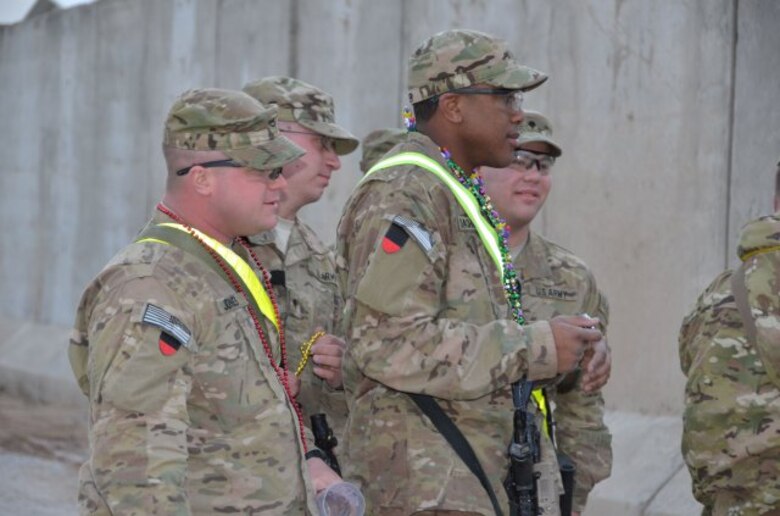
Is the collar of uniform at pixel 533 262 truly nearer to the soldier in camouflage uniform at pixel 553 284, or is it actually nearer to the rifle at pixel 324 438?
the soldier in camouflage uniform at pixel 553 284

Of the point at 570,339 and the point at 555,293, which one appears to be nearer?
the point at 570,339

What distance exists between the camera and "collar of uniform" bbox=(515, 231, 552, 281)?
4.34m

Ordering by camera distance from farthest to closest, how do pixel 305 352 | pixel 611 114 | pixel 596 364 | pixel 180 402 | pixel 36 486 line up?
pixel 36 486 → pixel 611 114 → pixel 305 352 → pixel 596 364 → pixel 180 402

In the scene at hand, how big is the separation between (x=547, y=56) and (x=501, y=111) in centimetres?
370

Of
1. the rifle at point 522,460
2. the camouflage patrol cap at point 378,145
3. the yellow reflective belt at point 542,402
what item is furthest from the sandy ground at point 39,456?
the rifle at point 522,460

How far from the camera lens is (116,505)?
2539 mm

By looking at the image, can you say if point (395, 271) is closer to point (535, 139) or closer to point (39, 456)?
point (535, 139)

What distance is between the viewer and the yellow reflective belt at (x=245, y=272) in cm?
295

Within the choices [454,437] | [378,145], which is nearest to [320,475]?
[454,437]

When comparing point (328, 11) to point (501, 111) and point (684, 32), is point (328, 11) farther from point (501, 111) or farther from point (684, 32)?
point (501, 111)

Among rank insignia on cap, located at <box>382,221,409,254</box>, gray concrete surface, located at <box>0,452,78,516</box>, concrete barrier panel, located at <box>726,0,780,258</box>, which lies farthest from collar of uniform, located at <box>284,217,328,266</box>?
gray concrete surface, located at <box>0,452,78,516</box>

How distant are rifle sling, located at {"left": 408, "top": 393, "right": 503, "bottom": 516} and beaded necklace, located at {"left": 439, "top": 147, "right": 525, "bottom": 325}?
356mm

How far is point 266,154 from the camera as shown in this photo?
3.00 metres

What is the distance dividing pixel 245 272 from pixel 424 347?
0.45m
